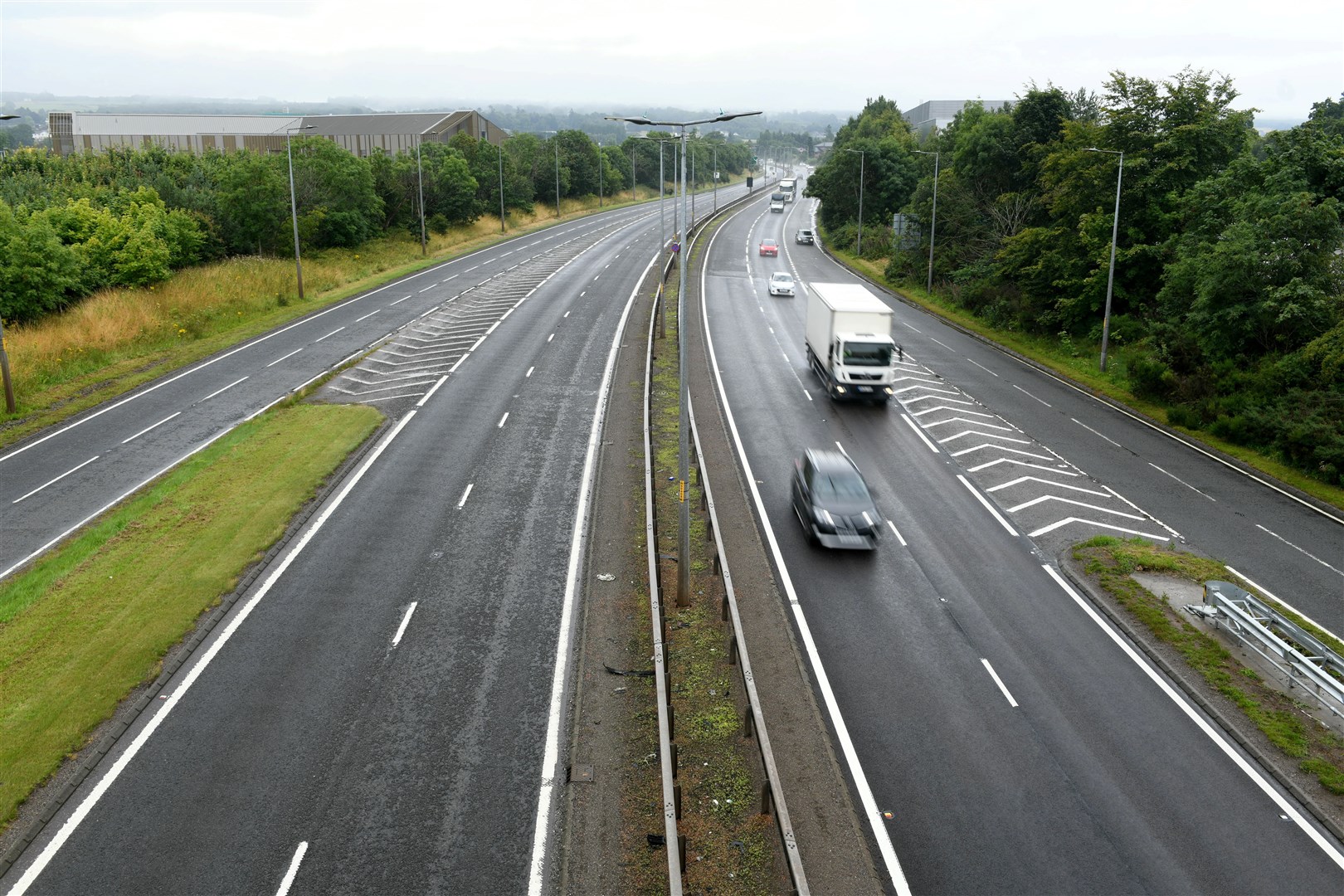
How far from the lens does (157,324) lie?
46.3 m

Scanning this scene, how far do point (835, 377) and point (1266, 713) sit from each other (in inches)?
835

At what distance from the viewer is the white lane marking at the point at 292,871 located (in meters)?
12.2

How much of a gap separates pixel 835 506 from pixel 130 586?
1650 centimetres

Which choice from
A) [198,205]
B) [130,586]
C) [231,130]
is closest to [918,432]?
[130,586]

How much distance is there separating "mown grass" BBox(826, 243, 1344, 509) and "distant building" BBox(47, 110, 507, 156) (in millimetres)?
67929

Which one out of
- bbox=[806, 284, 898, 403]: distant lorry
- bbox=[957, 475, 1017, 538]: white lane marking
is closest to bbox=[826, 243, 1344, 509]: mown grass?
bbox=[957, 475, 1017, 538]: white lane marking

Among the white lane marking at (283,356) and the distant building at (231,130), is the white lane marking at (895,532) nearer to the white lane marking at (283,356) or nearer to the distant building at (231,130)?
the white lane marking at (283,356)

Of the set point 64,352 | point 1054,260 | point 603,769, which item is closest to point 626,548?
point 603,769

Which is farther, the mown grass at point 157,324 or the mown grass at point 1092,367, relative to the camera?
the mown grass at point 157,324

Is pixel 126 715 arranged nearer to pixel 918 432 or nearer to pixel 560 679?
pixel 560 679

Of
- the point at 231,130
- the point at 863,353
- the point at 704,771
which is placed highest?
the point at 231,130

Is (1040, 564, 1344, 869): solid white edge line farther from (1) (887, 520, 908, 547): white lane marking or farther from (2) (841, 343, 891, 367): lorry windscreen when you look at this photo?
(2) (841, 343, 891, 367): lorry windscreen

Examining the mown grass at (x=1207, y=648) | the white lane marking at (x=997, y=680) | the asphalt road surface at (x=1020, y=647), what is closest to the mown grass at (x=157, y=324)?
the asphalt road surface at (x=1020, y=647)

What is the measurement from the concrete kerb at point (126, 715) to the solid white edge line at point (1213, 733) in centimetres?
1863
